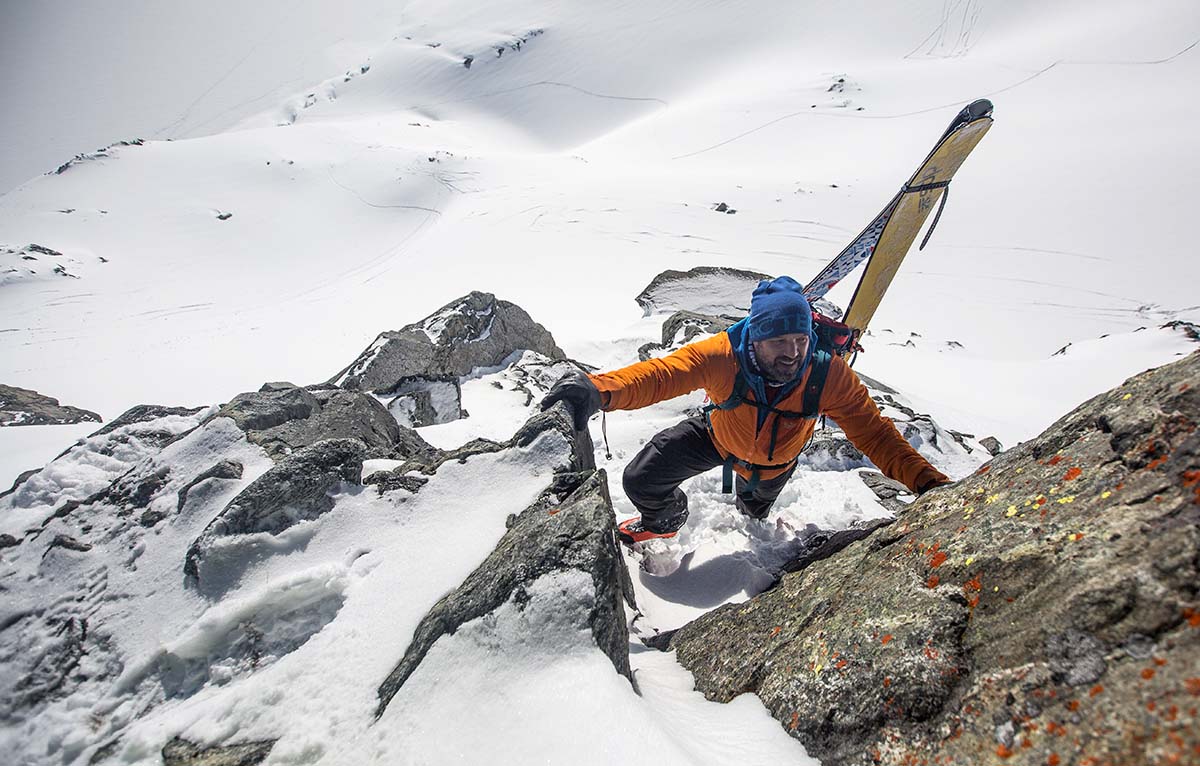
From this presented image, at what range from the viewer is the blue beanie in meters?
3.35

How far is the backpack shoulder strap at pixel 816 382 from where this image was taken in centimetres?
352

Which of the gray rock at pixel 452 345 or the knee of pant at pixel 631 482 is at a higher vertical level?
the knee of pant at pixel 631 482

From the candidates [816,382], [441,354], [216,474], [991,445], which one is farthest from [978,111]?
[216,474]

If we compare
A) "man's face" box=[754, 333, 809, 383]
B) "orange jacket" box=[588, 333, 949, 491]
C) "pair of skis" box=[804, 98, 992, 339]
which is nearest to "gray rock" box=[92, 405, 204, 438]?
"orange jacket" box=[588, 333, 949, 491]

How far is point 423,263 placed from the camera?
24.5 m

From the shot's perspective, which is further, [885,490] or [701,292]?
[701,292]

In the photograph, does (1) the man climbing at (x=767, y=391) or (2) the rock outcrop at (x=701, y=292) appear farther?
(2) the rock outcrop at (x=701, y=292)

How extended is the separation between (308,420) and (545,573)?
9.91 ft

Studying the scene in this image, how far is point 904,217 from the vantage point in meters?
8.56

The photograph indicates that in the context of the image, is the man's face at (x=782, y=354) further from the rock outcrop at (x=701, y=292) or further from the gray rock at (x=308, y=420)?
the rock outcrop at (x=701, y=292)

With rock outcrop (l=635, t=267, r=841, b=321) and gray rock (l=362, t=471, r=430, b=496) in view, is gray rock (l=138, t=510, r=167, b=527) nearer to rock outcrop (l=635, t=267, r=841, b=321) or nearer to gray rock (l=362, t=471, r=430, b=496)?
gray rock (l=362, t=471, r=430, b=496)

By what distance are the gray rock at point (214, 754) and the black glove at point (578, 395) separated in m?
2.23

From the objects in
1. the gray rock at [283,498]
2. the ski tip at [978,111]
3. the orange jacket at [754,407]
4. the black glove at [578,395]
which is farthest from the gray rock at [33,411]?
the ski tip at [978,111]

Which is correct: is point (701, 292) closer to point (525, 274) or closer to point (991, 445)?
point (991, 445)
